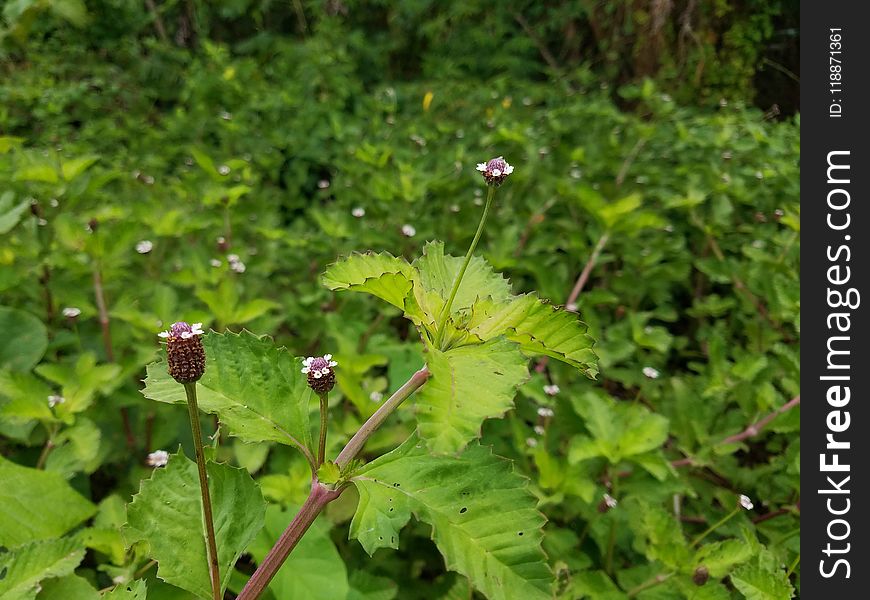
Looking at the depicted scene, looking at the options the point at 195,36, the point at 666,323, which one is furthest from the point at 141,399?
the point at 195,36

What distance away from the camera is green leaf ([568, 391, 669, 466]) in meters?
1.33

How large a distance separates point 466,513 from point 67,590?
69cm

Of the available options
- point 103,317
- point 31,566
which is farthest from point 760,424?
point 103,317

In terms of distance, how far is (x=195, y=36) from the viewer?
5453mm

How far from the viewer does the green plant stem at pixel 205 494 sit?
65 cm

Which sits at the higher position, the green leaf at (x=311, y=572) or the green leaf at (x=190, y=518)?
the green leaf at (x=190, y=518)

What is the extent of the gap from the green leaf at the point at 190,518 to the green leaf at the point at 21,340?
0.85m

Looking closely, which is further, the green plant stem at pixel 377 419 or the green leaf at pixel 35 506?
the green leaf at pixel 35 506

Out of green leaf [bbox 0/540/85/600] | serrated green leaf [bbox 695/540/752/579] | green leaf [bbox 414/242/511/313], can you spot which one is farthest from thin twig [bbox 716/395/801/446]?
green leaf [bbox 0/540/85/600]

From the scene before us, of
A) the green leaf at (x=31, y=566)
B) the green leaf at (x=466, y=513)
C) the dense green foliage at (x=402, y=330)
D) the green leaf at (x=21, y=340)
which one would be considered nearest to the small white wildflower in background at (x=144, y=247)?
the dense green foliage at (x=402, y=330)

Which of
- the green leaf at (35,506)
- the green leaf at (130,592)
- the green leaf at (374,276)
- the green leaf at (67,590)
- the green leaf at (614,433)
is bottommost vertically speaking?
the green leaf at (614,433)

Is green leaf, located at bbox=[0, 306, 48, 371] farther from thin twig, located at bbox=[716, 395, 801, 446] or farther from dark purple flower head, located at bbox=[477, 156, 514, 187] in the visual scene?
thin twig, located at bbox=[716, 395, 801, 446]

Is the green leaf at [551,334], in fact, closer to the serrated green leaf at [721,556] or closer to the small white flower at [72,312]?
the serrated green leaf at [721,556]
